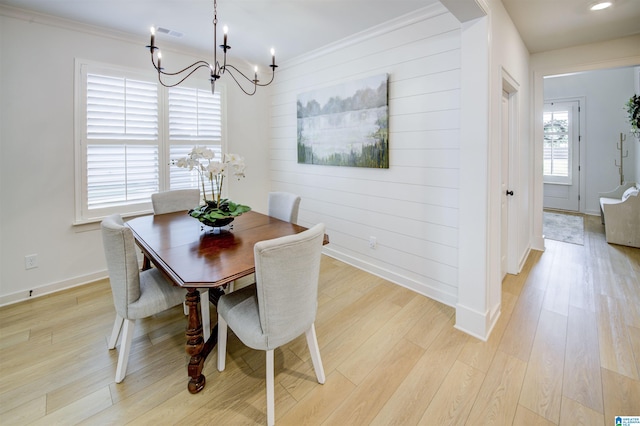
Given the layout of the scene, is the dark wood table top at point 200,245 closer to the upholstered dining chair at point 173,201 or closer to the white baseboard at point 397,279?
the upholstered dining chair at point 173,201

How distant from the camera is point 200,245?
1988mm

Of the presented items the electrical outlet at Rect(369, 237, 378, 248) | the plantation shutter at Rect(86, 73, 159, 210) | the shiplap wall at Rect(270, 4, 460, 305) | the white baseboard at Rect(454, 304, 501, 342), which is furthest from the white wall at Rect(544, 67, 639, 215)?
the plantation shutter at Rect(86, 73, 159, 210)

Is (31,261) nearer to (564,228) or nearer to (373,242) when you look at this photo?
(373,242)

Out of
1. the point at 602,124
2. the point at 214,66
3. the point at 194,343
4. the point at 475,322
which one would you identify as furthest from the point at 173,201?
the point at 602,124

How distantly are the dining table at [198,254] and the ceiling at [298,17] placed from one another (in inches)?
74.5

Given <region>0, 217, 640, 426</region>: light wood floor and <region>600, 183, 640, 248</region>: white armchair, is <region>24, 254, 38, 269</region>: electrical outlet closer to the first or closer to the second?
<region>0, 217, 640, 426</region>: light wood floor

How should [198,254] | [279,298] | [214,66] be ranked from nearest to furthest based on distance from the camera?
[279,298]
[198,254]
[214,66]

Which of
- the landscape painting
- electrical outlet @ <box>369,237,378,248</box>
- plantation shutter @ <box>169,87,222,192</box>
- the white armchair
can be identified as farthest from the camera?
the white armchair

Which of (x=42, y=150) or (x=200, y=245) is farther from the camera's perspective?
(x=42, y=150)

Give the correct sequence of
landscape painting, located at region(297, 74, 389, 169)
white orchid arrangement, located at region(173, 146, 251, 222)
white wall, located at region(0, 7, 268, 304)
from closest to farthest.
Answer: white orchid arrangement, located at region(173, 146, 251, 222) → white wall, located at region(0, 7, 268, 304) → landscape painting, located at region(297, 74, 389, 169)

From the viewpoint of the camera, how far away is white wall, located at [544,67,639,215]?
18.1 ft

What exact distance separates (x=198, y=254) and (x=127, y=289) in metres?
0.44

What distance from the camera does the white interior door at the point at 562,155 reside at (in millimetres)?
6121

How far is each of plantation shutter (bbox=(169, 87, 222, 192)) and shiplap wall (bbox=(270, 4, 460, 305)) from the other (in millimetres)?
1374
